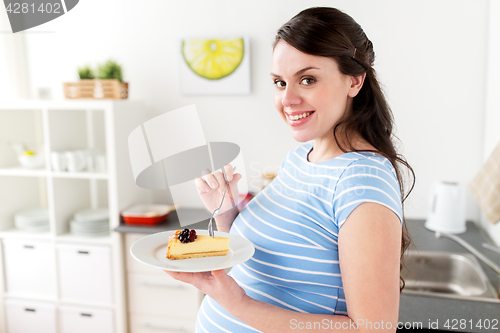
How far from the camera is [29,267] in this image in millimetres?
2113

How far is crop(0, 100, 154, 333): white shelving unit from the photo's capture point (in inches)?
78.0

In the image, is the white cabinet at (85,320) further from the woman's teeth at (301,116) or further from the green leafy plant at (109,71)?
the woman's teeth at (301,116)

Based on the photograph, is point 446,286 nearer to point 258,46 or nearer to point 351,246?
point 351,246

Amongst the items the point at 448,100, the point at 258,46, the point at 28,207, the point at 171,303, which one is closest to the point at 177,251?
the point at 171,303

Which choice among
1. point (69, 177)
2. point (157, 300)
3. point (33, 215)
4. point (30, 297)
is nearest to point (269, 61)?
point (69, 177)

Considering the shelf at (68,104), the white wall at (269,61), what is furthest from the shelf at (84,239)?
the white wall at (269,61)

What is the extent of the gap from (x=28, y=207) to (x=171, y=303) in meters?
1.17

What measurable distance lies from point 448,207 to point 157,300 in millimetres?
1522

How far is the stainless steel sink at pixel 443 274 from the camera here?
1616 mm

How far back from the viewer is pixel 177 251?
872 millimetres

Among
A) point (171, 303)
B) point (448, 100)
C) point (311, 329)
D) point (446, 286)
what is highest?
point (448, 100)

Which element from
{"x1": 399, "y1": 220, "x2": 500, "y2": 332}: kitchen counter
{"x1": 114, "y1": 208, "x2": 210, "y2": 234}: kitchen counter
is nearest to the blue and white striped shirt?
{"x1": 399, "y1": 220, "x2": 500, "y2": 332}: kitchen counter

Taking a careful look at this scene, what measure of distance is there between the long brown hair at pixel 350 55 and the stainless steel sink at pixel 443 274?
3.11 ft

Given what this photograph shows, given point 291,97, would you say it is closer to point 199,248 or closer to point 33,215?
point 199,248
